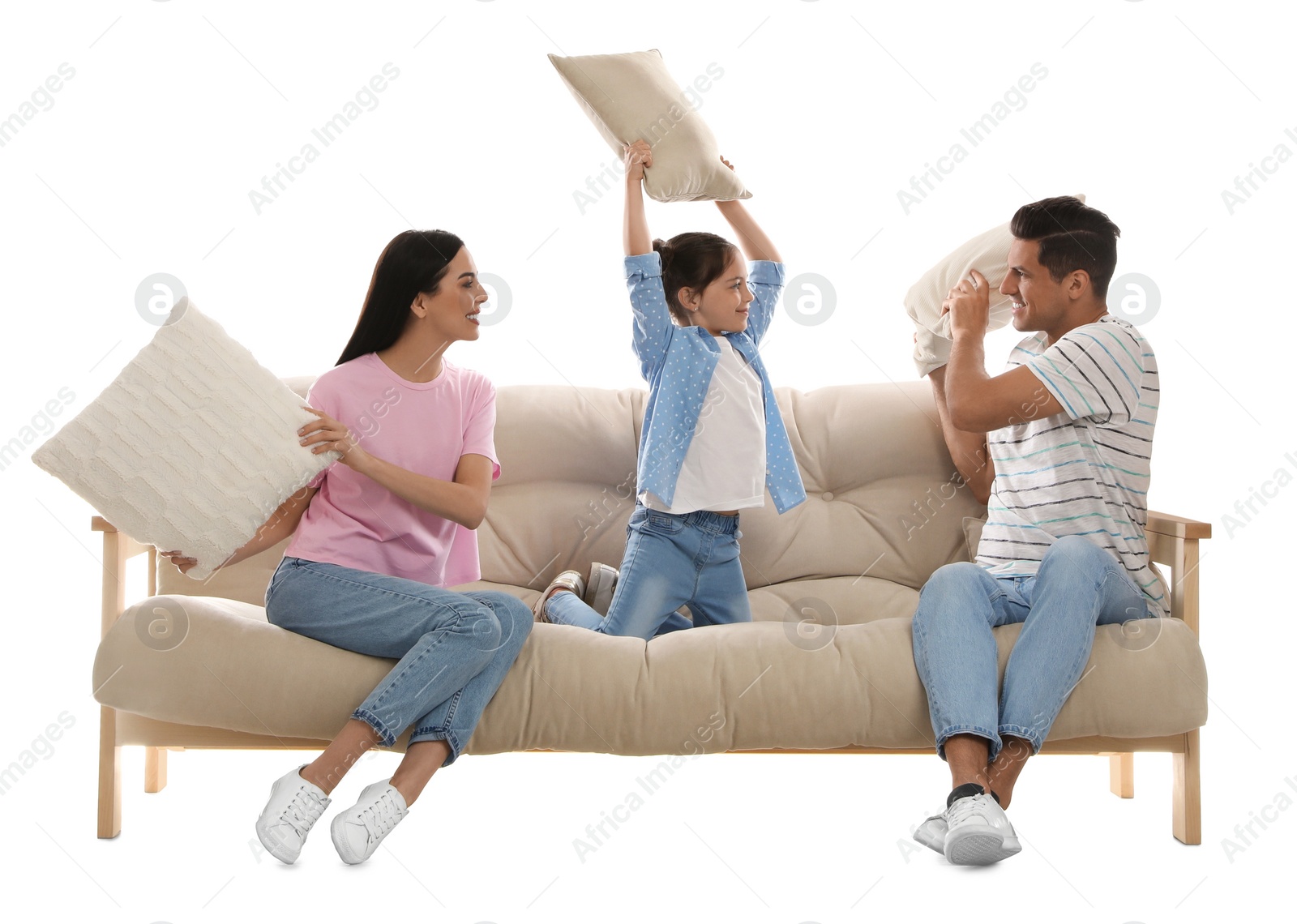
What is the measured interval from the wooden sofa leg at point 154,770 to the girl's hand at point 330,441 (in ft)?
2.46

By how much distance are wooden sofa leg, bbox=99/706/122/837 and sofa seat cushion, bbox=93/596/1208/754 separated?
106 millimetres

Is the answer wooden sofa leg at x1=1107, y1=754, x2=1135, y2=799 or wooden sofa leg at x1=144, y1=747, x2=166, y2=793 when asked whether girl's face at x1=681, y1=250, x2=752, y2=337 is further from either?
wooden sofa leg at x1=144, y1=747, x2=166, y2=793

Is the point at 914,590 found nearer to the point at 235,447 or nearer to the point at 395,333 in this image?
the point at 395,333

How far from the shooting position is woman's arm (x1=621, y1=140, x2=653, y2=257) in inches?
76.0

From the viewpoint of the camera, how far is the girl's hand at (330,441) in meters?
1.65

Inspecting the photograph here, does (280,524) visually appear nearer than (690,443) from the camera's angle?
Yes

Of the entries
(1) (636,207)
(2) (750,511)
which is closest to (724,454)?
(2) (750,511)

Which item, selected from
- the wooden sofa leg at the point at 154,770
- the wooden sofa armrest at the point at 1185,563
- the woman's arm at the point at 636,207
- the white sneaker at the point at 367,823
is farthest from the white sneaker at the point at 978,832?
the wooden sofa leg at the point at 154,770

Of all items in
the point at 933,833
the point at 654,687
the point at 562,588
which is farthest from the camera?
the point at 562,588

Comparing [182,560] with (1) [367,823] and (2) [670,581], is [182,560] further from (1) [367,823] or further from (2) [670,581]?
(2) [670,581]

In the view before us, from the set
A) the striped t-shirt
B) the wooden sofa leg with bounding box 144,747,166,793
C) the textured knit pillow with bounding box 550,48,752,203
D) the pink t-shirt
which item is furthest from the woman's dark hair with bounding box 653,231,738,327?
the wooden sofa leg with bounding box 144,747,166,793

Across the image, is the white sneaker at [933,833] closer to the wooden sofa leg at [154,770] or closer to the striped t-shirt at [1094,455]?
the striped t-shirt at [1094,455]

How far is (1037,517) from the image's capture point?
1817 mm

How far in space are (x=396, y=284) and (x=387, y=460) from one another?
31 cm
